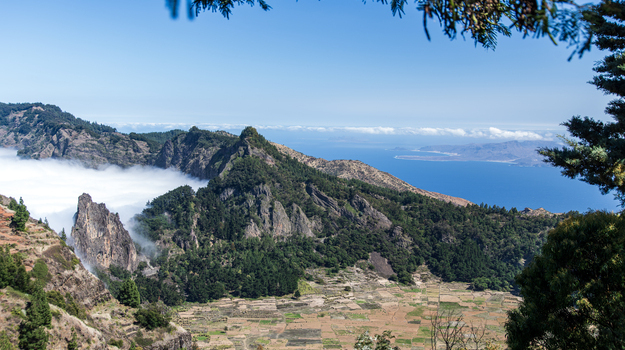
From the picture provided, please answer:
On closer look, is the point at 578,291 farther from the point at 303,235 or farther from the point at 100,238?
the point at 303,235

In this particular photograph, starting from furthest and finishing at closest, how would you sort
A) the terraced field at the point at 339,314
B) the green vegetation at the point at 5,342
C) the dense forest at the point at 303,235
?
the dense forest at the point at 303,235 → the terraced field at the point at 339,314 → the green vegetation at the point at 5,342

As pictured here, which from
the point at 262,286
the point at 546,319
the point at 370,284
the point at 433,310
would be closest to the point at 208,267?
the point at 262,286

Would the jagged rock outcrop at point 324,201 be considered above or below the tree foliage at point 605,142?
below

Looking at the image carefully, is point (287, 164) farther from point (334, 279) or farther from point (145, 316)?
point (145, 316)

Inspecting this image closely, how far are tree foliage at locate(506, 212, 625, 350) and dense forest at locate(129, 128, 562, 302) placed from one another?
82530 mm

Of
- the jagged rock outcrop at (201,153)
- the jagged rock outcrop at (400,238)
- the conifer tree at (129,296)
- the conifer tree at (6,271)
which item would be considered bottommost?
the jagged rock outcrop at (400,238)

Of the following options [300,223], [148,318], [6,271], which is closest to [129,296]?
[148,318]

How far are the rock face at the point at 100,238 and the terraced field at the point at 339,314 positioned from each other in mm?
24769

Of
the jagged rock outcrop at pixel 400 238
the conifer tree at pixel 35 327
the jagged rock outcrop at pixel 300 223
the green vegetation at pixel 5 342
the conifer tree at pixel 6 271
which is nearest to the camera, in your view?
the green vegetation at pixel 5 342

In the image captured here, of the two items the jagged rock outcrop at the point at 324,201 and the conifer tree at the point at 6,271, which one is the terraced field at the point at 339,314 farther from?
the conifer tree at the point at 6,271

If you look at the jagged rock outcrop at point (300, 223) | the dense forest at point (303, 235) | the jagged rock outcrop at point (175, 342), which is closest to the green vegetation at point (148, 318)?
the jagged rock outcrop at point (175, 342)

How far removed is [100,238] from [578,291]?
103 meters

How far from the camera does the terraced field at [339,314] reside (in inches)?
2594

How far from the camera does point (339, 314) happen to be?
79250 millimetres
